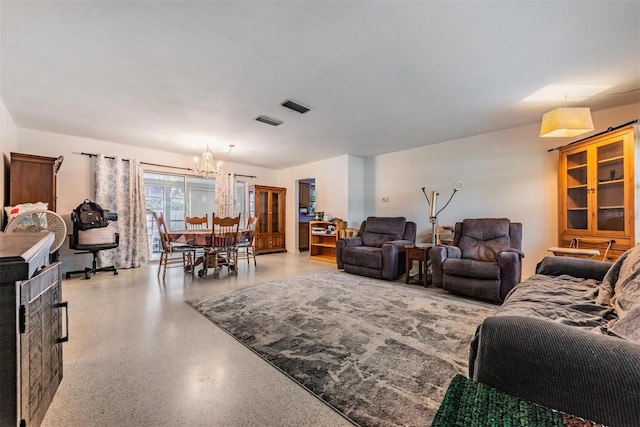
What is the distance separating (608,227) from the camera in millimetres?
2939

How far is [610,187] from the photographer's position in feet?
9.66

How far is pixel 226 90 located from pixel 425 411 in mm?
3163

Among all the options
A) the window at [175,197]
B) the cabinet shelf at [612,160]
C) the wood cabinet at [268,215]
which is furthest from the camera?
the wood cabinet at [268,215]

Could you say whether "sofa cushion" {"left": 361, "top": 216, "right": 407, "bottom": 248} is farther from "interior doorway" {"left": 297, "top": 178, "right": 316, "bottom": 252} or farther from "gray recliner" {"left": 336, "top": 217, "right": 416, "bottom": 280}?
"interior doorway" {"left": 297, "top": 178, "right": 316, "bottom": 252}

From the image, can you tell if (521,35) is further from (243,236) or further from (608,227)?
(243,236)

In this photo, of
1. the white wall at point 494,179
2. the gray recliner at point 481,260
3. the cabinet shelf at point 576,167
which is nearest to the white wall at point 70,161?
the white wall at point 494,179

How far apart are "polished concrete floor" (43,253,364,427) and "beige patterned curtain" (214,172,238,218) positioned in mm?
3609

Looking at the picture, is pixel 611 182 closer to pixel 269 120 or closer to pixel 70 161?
pixel 269 120

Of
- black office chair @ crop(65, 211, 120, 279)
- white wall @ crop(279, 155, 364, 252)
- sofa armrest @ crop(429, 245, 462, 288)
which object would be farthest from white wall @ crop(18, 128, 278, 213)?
sofa armrest @ crop(429, 245, 462, 288)

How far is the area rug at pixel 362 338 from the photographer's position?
4.60 feet

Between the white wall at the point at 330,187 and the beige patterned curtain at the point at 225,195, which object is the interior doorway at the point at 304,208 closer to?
the white wall at the point at 330,187

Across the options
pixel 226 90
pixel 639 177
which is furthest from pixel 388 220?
pixel 226 90

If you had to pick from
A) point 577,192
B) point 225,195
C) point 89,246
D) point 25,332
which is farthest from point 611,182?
point 89,246

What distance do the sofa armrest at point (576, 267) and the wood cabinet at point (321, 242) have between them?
394cm
